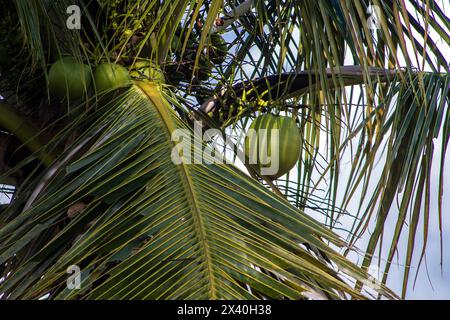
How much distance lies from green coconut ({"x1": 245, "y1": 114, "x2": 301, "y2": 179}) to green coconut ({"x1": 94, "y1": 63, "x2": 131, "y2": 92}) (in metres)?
0.42

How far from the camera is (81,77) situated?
7.72ft

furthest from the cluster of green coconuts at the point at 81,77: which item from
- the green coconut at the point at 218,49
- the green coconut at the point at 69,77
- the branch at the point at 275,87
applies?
the green coconut at the point at 218,49

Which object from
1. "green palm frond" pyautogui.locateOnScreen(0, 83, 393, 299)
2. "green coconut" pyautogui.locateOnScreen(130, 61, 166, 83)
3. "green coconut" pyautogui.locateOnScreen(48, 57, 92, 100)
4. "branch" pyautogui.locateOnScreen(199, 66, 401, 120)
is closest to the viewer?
"green palm frond" pyautogui.locateOnScreen(0, 83, 393, 299)

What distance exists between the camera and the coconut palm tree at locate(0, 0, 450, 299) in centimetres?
174

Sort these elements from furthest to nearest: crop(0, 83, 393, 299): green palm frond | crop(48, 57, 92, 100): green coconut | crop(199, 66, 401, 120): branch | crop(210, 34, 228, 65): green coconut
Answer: crop(210, 34, 228, 65): green coconut, crop(199, 66, 401, 120): branch, crop(48, 57, 92, 100): green coconut, crop(0, 83, 393, 299): green palm frond

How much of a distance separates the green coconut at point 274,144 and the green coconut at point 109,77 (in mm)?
418

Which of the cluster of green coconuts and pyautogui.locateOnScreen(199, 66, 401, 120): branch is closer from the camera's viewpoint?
the cluster of green coconuts

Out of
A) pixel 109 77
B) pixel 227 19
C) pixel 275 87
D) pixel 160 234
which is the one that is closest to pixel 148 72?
pixel 109 77

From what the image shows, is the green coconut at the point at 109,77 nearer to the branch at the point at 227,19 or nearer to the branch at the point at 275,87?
the branch at the point at 275,87

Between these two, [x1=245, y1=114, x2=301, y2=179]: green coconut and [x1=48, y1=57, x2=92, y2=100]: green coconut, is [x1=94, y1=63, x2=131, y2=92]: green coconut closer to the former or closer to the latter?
[x1=48, y1=57, x2=92, y2=100]: green coconut

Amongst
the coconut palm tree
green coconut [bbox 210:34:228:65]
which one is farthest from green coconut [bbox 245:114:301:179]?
green coconut [bbox 210:34:228:65]

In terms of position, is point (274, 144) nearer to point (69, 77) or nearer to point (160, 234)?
point (69, 77)
